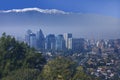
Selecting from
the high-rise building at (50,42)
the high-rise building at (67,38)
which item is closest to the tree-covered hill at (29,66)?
the high-rise building at (50,42)

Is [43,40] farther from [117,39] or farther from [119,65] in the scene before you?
[119,65]

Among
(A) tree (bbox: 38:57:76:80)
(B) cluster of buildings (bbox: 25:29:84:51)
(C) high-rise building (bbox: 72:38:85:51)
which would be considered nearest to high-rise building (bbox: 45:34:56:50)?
(B) cluster of buildings (bbox: 25:29:84:51)

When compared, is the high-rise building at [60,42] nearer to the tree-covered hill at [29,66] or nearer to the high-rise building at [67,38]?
the high-rise building at [67,38]

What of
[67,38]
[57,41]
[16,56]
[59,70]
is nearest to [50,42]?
[57,41]

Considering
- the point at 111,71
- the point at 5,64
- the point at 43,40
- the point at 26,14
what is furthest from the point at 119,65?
the point at 26,14

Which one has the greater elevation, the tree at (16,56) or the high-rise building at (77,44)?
the high-rise building at (77,44)

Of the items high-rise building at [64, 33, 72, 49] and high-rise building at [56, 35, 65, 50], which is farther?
high-rise building at [64, 33, 72, 49]

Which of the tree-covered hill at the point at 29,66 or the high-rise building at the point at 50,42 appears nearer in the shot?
the tree-covered hill at the point at 29,66

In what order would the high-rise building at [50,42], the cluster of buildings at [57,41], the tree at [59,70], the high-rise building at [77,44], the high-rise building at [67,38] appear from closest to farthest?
the tree at [59,70], the high-rise building at [50,42], the high-rise building at [77,44], the cluster of buildings at [57,41], the high-rise building at [67,38]

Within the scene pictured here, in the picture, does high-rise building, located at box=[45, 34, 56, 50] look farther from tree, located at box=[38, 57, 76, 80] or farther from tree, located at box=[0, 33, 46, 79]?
tree, located at box=[38, 57, 76, 80]

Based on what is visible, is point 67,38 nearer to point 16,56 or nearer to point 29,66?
point 16,56

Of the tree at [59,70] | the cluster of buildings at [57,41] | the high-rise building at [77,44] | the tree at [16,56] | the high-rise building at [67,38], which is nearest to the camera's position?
the tree at [59,70]

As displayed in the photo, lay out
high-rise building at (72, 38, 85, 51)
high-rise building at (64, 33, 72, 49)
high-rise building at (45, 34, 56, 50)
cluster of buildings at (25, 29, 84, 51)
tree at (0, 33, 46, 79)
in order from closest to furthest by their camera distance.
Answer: tree at (0, 33, 46, 79) → high-rise building at (45, 34, 56, 50) → high-rise building at (72, 38, 85, 51) → cluster of buildings at (25, 29, 84, 51) → high-rise building at (64, 33, 72, 49)
